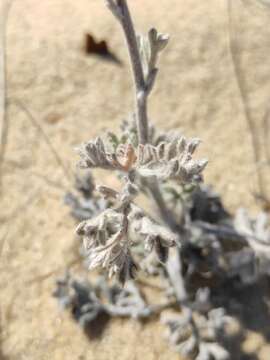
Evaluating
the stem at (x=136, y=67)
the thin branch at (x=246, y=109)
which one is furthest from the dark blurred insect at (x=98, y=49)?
the stem at (x=136, y=67)

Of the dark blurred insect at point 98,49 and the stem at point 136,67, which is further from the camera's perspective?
the dark blurred insect at point 98,49

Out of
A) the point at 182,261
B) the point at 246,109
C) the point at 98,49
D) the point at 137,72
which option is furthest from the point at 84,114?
the point at 137,72

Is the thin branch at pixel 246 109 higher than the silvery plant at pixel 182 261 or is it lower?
higher

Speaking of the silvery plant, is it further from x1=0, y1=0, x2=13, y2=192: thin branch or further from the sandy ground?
x1=0, y1=0, x2=13, y2=192: thin branch

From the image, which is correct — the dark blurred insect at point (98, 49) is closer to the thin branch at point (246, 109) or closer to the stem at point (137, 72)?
the thin branch at point (246, 109)

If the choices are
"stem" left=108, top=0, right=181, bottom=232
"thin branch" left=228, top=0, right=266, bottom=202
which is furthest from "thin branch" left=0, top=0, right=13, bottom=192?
"thin branch" left=228, top=0, right=266, bottom=202

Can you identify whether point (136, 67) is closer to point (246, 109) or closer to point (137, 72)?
point (137, 72)
